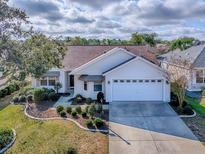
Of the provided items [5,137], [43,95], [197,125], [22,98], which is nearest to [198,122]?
[197,125]

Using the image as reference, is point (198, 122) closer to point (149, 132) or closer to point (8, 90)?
point (149, 132)

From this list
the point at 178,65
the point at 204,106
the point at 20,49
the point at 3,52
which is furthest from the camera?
the point at 178,65

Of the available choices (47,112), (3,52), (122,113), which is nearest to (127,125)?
(122,113)

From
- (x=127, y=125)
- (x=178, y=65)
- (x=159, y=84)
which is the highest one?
(x=178, y=65)

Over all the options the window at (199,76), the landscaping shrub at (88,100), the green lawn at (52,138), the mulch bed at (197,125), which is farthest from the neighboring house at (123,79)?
the window at (199,76)

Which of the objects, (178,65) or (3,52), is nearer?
(3,52)

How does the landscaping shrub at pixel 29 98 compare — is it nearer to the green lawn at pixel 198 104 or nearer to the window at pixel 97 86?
the window at pixel 97 86

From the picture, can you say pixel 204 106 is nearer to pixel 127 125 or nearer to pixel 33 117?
pixel 127 125
